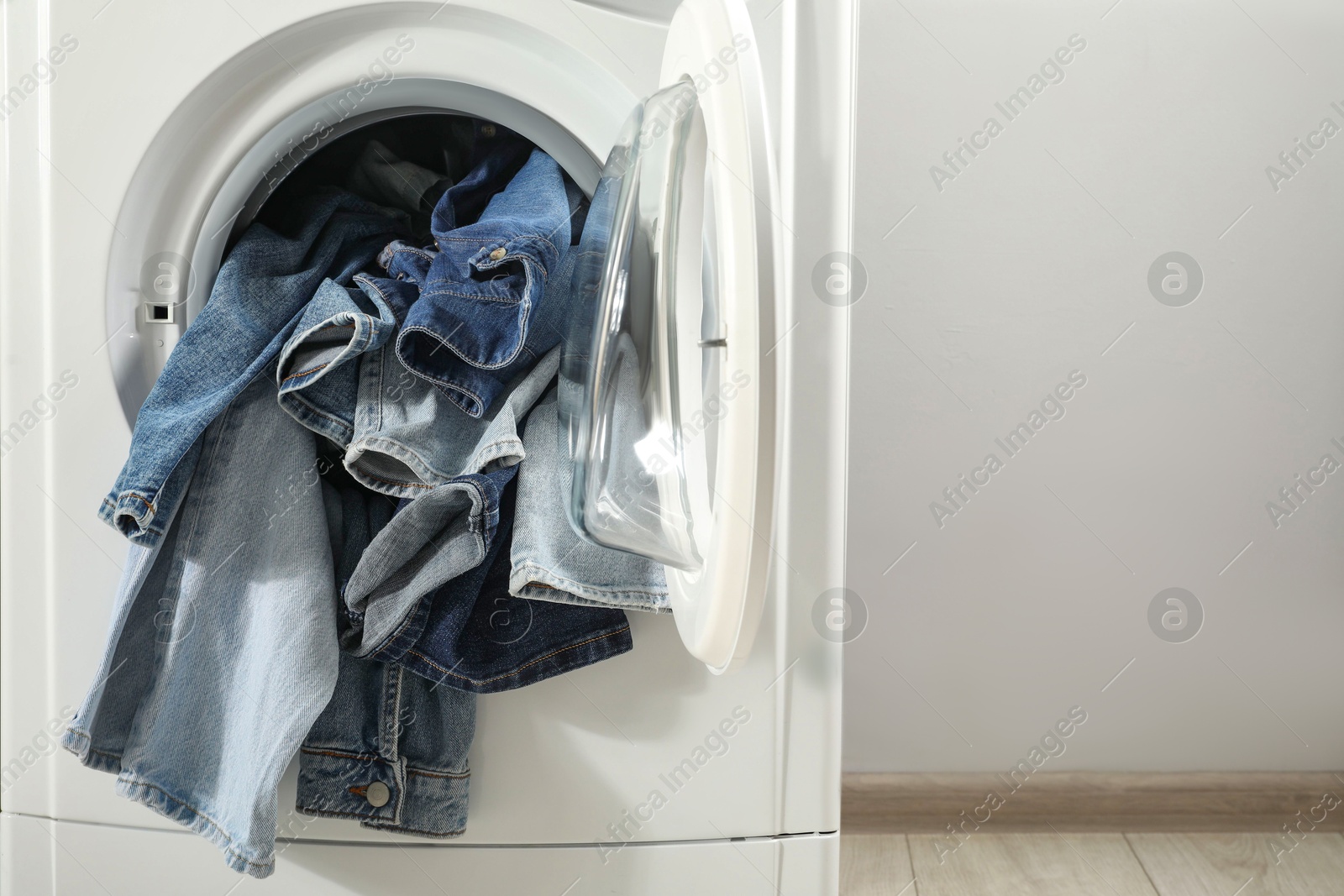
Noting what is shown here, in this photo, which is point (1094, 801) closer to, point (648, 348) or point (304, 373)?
point (648, 348)

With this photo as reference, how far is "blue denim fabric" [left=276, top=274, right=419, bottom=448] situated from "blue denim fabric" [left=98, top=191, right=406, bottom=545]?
0.03 m

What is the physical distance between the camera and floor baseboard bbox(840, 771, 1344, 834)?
1.26m

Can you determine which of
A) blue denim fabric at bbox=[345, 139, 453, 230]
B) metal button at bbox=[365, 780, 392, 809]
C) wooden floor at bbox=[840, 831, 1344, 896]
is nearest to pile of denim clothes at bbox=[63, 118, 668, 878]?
metal button at bbox=[365, 780, 392, 809]

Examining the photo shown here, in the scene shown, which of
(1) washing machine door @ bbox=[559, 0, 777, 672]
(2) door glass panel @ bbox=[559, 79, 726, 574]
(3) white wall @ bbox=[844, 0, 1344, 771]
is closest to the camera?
(1) washing machine door @ bbox=[559, 0, 777, 672]

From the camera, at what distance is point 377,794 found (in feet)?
2.13

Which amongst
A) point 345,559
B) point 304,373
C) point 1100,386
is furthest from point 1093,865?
point 304,373

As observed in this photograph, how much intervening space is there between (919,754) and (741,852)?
27.1 inches

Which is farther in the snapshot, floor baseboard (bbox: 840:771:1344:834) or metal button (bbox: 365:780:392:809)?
floor baseboard (bbox: 840:771:1344:834)

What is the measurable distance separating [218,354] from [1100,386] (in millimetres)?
1045

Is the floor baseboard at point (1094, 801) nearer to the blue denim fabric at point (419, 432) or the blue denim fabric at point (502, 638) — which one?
the blue denim fabric at point (502, 638)

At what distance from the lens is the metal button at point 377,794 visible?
650 mm

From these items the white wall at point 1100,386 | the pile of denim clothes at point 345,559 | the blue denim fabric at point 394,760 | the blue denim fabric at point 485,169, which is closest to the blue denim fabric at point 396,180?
the blue denim fabric at point 485,169

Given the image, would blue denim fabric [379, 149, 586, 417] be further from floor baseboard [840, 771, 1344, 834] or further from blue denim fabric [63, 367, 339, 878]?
floor baseboard [840, 771, 1344, 834]

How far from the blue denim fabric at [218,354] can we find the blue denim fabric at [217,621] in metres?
0.02
